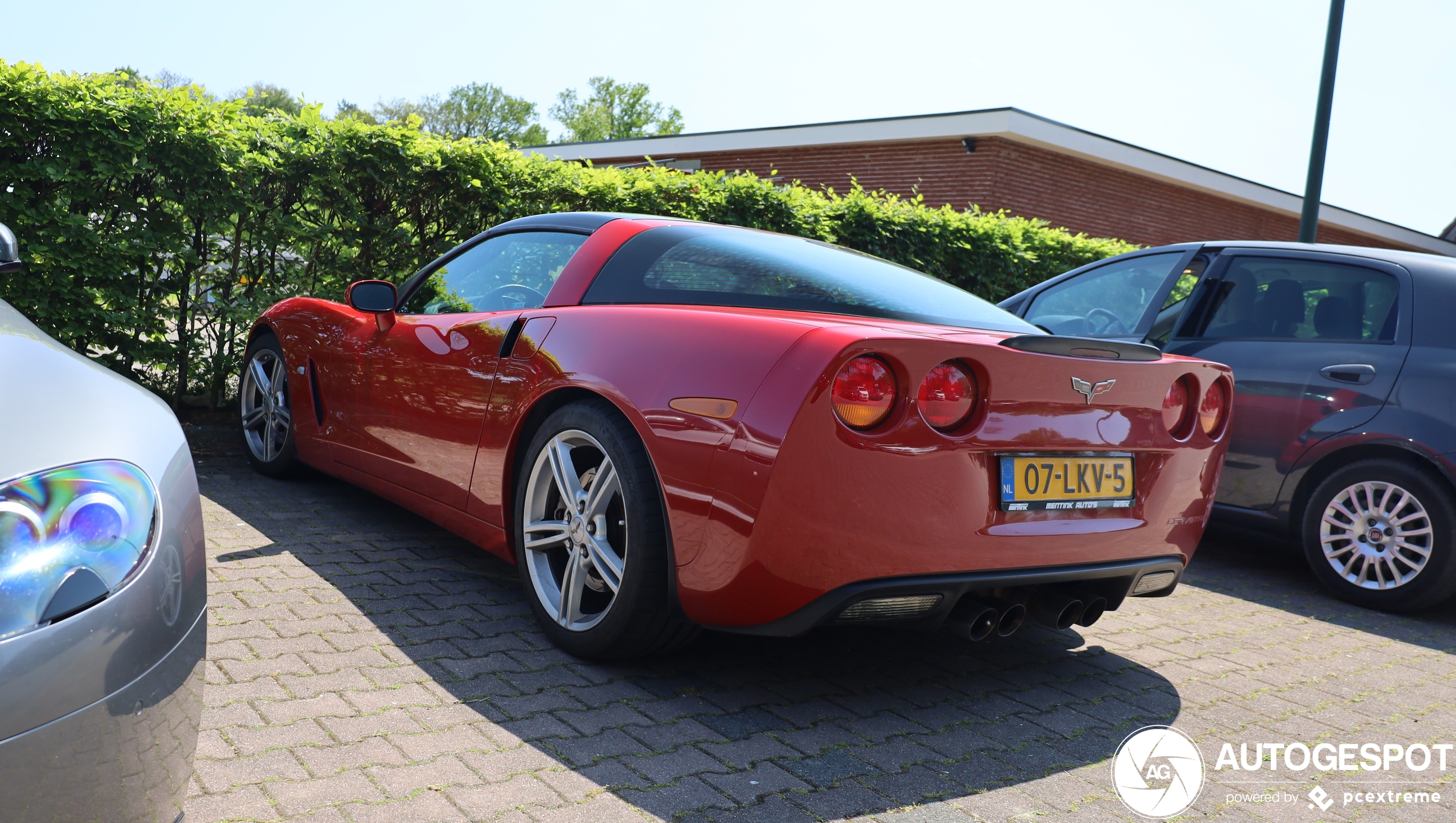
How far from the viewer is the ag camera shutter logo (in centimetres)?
251

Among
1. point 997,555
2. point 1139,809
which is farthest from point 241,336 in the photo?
point 1139,809

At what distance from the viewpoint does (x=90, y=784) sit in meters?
1.47

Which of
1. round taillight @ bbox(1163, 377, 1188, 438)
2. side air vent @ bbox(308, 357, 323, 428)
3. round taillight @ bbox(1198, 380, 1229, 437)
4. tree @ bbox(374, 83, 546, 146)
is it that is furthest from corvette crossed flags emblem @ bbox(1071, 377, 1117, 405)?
tree @ bbox(374, 83, 546, 146)

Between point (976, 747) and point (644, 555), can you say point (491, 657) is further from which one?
point (976, 747)

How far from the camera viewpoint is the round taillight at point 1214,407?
327 centimetres

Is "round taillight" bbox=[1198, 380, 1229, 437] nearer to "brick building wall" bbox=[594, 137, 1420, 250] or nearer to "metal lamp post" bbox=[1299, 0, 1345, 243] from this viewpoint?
"metal lamp post" bbox=[1299, 0, 1345, 243]

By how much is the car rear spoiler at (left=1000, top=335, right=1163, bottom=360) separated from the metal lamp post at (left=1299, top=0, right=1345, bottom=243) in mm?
9305

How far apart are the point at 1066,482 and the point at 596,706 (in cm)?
142

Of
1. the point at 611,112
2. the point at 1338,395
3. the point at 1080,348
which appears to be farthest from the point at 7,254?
the point at 611,112

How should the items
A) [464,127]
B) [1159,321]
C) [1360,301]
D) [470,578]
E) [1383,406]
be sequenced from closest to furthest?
[470,578] < [1383,406] < [1360,301] < [1159,321] < [464,127]

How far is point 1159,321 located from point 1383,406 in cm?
129

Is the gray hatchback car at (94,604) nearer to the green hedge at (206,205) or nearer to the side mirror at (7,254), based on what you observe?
the side mirror at (7,254)

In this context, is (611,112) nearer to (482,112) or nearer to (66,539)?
(482,112)

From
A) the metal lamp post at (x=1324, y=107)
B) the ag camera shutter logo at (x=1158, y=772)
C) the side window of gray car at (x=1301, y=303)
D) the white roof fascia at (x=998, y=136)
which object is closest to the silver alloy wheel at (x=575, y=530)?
the ag camera shutter logo at (x=1158, y=772)
